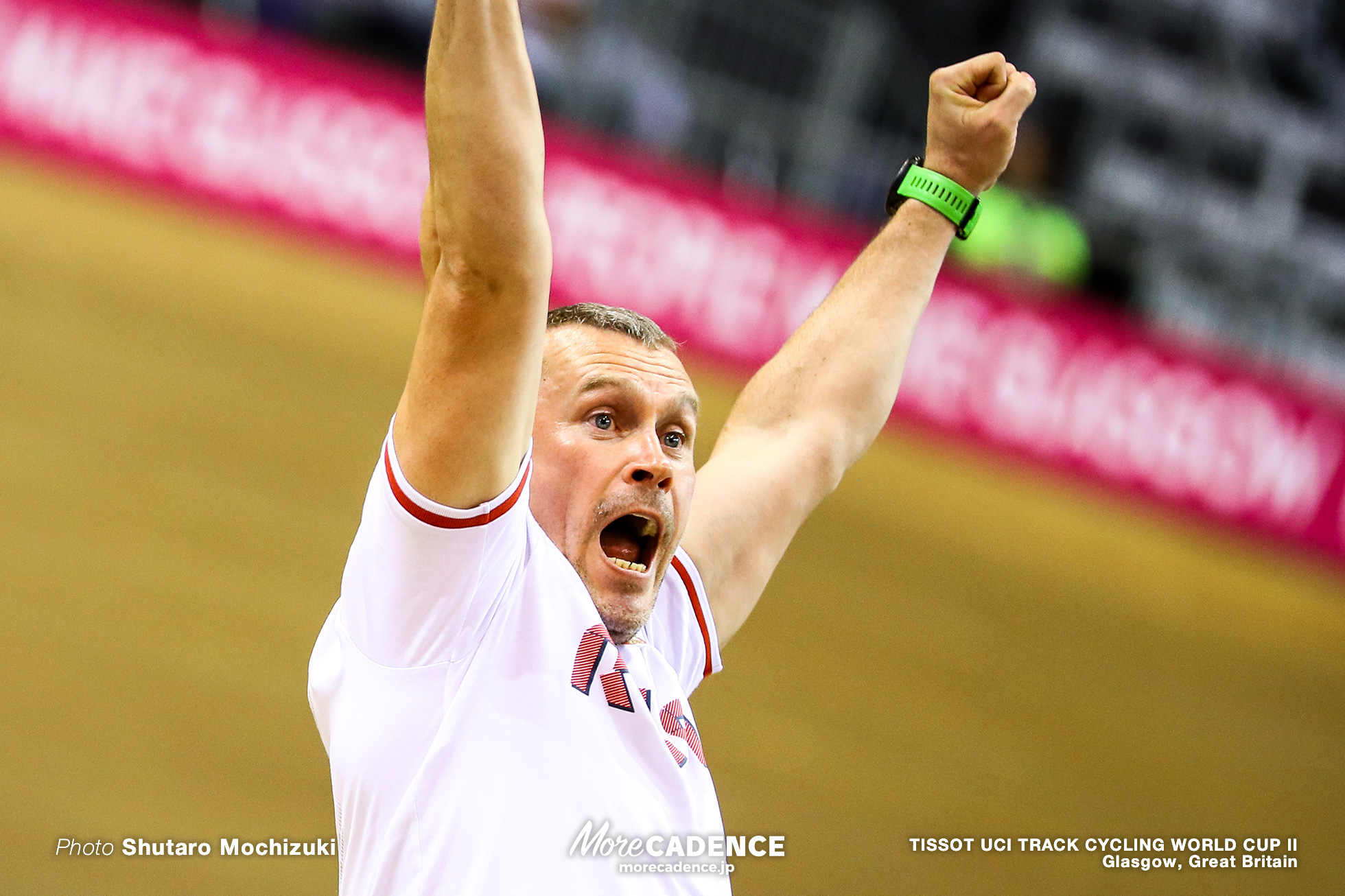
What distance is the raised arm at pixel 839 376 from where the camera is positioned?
2340 millimetres

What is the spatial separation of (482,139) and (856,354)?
1.08 metres

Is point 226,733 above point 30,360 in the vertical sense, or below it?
below

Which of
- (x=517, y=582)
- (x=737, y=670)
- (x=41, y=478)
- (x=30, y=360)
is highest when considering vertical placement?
(x=30, y=360)

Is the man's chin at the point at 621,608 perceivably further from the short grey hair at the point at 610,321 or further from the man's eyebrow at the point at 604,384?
the short grey hair at the point at 610,321

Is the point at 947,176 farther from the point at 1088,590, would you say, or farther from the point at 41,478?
the point at 1088,590

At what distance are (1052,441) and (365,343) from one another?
381cm

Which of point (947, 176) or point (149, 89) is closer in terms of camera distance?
point (947, 176)

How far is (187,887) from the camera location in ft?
12.4

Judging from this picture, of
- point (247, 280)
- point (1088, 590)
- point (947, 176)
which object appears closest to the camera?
point (947, 176)

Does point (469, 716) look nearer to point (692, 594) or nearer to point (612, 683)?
point (612, 683)

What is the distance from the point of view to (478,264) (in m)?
1.51

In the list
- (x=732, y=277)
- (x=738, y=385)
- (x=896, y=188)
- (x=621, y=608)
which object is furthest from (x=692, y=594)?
(x=732, y=277)

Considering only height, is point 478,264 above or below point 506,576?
above

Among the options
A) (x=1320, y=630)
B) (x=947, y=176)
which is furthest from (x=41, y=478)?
(x=1320, y=630)
